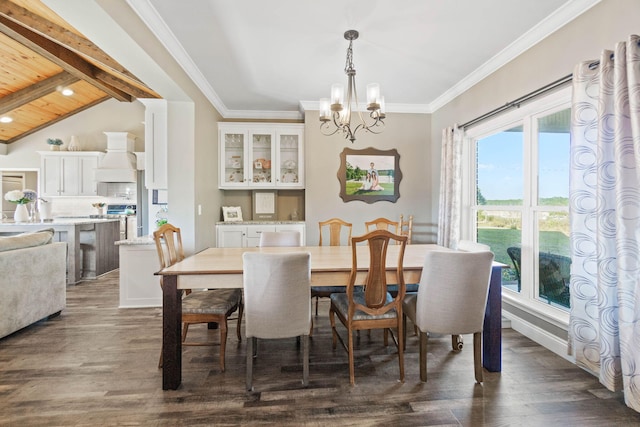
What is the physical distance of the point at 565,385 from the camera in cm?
190

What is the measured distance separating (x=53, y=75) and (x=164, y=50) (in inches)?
173

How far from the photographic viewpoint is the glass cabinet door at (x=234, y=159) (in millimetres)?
4500

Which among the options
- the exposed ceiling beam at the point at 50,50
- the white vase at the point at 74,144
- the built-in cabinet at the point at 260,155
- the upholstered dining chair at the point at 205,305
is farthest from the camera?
the white vase at the point at 74,144

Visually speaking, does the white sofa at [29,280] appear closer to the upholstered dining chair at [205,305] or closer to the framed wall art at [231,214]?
the upholstered dining chair at [205,305]

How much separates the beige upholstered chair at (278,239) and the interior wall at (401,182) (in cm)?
134

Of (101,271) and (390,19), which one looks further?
(101,271)

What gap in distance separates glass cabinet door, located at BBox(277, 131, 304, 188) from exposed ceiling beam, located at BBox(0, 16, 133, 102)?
10.2 ft

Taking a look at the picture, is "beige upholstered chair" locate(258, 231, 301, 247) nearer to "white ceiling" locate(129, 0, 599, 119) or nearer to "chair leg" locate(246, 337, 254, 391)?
"chair leg" locate(246, 337, 254, 391)

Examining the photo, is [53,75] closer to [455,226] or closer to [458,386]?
[455,226]

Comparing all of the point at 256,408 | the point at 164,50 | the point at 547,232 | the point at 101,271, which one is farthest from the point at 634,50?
the point at 101,271

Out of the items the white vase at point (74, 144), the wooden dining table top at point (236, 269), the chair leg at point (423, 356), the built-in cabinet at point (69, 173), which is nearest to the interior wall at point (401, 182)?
the wooden dining table top at point (236, 269)

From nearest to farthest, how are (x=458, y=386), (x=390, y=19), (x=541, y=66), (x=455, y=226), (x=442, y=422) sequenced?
(x=442, y=422) → (x=458, y=386) → (x=390, y=19) → (x=541, y=66) → (x=455, y=226)

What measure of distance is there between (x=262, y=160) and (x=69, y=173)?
191 inches

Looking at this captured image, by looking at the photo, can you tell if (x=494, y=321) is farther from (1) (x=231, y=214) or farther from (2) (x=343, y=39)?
(1) (x=231, y=214)
